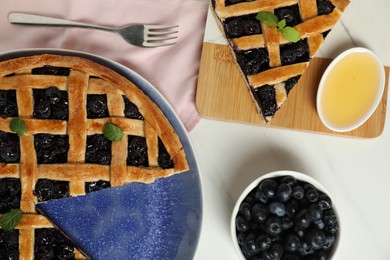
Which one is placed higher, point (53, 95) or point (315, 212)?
point (53, 95)

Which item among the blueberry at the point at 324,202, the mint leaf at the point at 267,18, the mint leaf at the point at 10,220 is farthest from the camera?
the mint leaf at the point at 267,18

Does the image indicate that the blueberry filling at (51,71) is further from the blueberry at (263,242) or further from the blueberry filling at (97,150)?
the blueberry at (263,242)

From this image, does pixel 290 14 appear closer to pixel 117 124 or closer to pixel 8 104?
pixel 117 124

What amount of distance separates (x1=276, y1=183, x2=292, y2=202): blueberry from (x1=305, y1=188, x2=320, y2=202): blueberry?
66 mm

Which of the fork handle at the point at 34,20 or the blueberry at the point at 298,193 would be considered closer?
the blueberry at the point at 298,193

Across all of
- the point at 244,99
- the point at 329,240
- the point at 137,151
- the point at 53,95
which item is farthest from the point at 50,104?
the point at 329,240

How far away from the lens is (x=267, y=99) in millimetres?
2230

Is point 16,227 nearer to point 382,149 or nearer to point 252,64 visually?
point 252,64

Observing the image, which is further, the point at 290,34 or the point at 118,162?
the point at 290,34

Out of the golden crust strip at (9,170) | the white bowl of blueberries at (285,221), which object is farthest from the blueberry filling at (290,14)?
the golden crust strip at (9,170)

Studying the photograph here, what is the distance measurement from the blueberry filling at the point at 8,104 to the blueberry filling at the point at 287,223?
88 centimetres

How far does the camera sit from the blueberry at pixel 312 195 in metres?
2.05

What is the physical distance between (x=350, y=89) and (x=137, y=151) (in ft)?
2.85

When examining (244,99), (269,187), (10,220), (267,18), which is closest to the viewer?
(10,220)
